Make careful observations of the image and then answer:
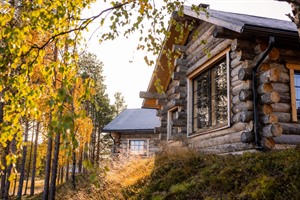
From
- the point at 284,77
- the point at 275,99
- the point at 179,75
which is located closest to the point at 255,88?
the point at 275,99

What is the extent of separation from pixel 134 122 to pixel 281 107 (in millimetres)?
17205

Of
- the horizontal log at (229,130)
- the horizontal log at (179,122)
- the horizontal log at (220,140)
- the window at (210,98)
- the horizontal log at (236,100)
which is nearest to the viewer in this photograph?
the horizontal log at (229,130)

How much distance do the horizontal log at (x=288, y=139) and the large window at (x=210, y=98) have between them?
1.40 m

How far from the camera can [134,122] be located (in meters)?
23.8

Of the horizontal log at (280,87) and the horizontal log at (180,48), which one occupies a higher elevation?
the horizontal log at (180,48)

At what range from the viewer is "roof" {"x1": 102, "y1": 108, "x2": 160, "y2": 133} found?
22469mm

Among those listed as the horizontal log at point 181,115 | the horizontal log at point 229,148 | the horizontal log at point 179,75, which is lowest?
the horizontal log at point 229,148

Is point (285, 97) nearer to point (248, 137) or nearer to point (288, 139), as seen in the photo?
point (288, 139)

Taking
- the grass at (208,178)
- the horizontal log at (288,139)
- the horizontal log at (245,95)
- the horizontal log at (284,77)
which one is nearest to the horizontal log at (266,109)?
the horizontal log at (245,95)

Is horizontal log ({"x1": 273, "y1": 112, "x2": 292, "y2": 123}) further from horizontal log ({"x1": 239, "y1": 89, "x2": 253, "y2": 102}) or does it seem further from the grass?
the grass

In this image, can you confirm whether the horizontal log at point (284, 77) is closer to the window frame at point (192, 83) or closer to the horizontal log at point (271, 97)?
the horizontal log at point (271, 97)

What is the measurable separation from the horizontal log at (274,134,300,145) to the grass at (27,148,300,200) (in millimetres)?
900

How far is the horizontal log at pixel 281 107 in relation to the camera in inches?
283

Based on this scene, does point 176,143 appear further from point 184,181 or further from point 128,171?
point 184,181
